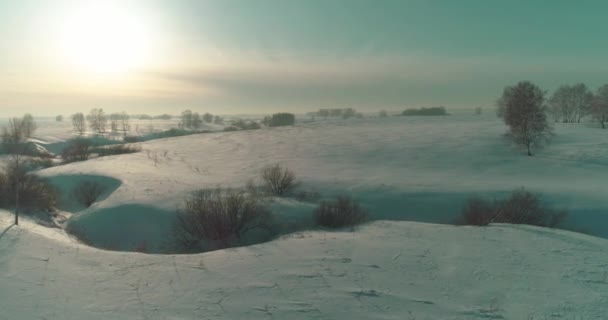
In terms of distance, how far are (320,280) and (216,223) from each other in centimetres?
846

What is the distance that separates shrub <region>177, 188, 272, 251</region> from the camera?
1576cm

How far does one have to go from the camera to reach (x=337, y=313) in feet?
23.3

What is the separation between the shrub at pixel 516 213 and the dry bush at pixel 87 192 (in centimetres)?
2533

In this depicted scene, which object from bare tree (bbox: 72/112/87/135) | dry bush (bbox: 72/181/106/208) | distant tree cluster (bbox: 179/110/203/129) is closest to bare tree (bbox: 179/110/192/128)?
distant tree cluster (bbox: 179/110/203/129)

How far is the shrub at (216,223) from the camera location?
51.7 feet

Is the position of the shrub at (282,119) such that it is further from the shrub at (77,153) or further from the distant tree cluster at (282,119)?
the shrub at (77,153)

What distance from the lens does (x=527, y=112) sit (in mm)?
38625

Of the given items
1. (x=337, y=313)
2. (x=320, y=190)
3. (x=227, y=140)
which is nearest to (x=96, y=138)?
(x=227, y=140)

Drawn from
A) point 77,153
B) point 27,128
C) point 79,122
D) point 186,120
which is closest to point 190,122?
point 186,120

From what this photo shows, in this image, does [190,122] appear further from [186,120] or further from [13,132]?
[13,132]

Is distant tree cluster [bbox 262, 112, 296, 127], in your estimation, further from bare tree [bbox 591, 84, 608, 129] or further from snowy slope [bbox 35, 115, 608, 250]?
bare tree [bbox 591, 84, 608, 129]

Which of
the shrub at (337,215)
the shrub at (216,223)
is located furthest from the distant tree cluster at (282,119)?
the shrub at (216,223)

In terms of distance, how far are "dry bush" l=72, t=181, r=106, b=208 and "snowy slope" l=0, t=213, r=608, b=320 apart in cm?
1455

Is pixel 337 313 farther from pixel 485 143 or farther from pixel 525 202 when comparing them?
pixel 485 143
